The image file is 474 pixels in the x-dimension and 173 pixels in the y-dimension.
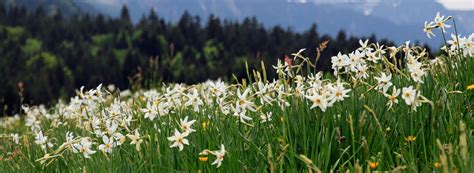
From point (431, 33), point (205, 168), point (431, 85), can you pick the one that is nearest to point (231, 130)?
point (205, 168)

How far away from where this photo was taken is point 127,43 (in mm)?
154375

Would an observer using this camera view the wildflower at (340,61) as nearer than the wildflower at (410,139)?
No

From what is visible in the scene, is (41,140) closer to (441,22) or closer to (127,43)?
(441,22)

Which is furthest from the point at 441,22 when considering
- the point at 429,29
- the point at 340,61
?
the point at 340,61

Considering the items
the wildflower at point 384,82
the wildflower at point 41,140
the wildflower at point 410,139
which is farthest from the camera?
the wildflower at point 41,140

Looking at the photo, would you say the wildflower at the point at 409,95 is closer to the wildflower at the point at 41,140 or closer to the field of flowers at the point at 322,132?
the field of flowers at the point at 322,132

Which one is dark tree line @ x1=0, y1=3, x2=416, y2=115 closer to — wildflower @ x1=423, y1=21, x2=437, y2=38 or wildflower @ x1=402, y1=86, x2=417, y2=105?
wildflower @ x1=423, y1=21, x2=437, y2=38

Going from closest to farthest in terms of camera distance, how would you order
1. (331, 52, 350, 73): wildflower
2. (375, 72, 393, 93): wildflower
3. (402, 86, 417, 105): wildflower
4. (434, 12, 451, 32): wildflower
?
1. (402, 86, 417, 105): wildflower
2. (375, 72, 393, 93): wildflower
3. (331, 52, 350, 73): wildflower
4. (434, 12, 451, 32): wildflower

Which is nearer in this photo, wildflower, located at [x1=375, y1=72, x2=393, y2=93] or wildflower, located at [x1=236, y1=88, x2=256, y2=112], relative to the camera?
wildflower, located at [x1=375, y1=72, x2=393, y2=93]

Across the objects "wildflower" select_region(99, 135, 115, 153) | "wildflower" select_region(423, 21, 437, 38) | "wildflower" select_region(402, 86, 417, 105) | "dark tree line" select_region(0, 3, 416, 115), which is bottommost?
"wildflower" select_region(99, 135, 115, 153)

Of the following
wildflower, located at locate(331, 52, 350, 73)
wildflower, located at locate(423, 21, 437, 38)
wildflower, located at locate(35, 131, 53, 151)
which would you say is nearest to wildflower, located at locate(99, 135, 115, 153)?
wildflower, located at locate(35, 131, 53, 151)

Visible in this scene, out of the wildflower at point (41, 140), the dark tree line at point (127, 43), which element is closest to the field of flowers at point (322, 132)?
the wildflower at point (41, 140)

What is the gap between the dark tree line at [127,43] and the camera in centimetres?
11488

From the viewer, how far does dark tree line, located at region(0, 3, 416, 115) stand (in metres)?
115
